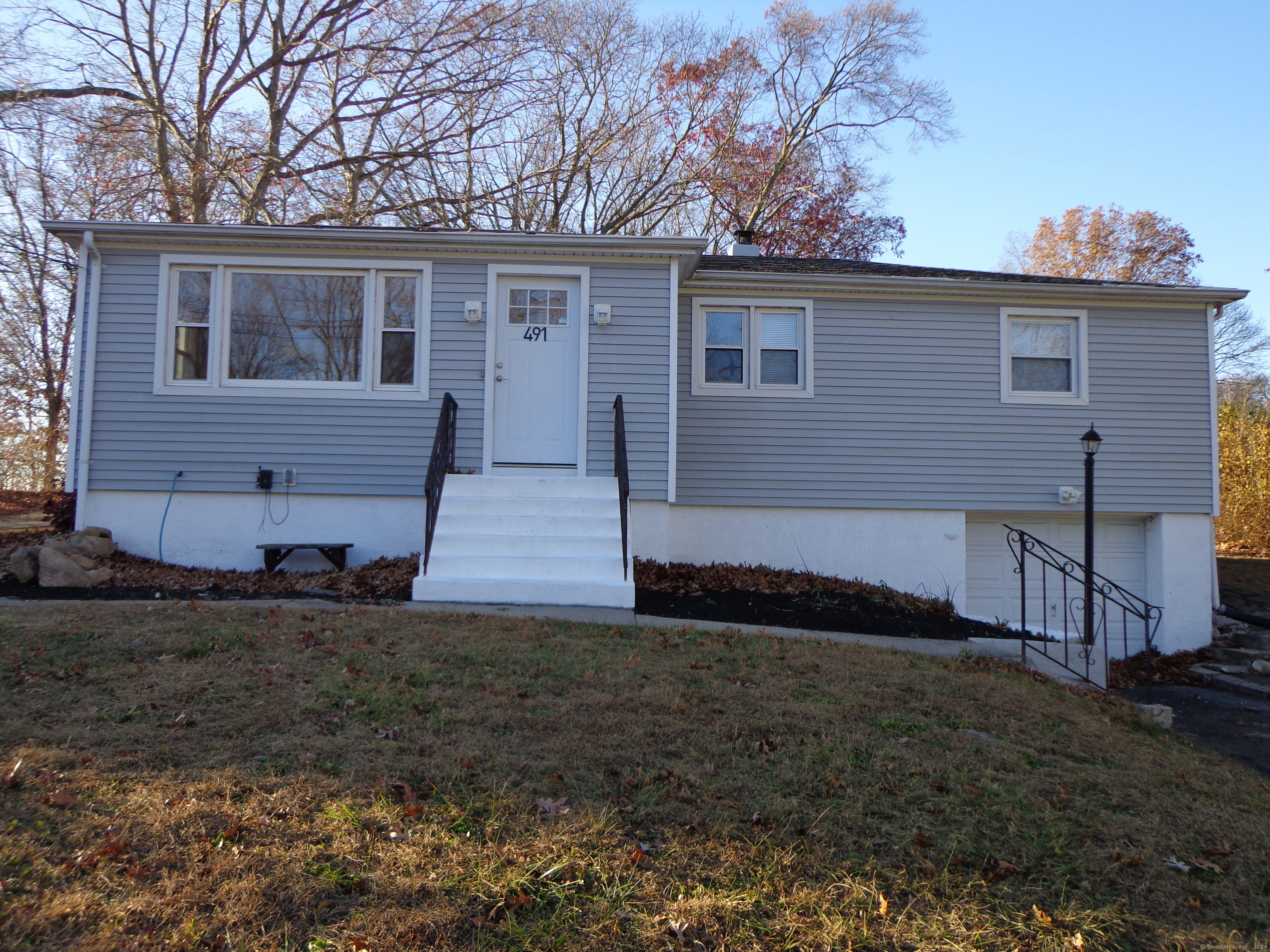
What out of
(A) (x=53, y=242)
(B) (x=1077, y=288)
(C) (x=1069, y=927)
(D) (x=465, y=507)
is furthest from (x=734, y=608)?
(A) (x=53, y=242)

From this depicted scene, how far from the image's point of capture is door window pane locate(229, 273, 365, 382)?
31.6 ft

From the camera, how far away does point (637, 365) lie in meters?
9.73

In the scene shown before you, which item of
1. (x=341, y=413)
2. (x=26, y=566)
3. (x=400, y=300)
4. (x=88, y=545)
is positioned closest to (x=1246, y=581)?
(x=400, y=300)

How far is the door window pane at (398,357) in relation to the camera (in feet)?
31.9

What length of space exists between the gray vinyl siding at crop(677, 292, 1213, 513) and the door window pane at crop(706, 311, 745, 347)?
0.92 ft

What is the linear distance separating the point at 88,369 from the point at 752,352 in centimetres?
775

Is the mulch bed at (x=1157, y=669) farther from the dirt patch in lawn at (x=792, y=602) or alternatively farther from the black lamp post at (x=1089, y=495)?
the dirt patch in lawn at (x=792, y=602)

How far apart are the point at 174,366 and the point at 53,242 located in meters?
13.1

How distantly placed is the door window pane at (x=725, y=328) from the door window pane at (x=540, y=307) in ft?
6.81

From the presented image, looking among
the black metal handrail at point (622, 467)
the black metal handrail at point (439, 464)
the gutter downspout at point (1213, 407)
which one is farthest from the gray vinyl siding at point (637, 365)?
the gutter downspout at point (1213, 407)

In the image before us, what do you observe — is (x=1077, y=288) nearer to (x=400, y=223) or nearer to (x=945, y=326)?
(x=945, y=326)

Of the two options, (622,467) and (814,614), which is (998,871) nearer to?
(814,614)

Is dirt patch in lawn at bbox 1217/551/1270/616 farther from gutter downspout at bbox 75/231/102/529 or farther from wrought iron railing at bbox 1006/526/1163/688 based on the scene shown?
gutter downspout at bbox 75/231/102/529

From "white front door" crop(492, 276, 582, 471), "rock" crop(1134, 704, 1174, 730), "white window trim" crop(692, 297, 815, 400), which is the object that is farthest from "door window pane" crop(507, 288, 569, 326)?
"rock" crop(1134, 704, 1174, 730)
